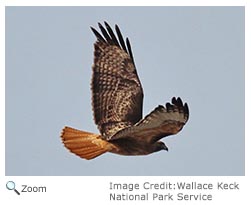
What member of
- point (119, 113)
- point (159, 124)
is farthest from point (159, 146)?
point (159, 124)

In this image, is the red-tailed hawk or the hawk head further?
the hawk head

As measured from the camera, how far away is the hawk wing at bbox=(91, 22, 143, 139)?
633cm

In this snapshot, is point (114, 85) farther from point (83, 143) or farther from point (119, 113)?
point (83, 143)

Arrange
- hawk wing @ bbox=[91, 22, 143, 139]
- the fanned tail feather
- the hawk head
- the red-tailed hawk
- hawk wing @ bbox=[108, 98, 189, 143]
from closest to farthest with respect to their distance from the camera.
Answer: hawk wing @ bbox=[108, 98, 189, 143] → the red-tailed hawk → the fanned tail feather → the hawk head → hawk wing @ bbox=[91, 22, 143, 139]

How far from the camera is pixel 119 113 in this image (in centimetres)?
638

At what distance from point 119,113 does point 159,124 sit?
30.0 inches

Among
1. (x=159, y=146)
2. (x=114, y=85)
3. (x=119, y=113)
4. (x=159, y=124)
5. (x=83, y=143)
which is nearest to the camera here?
(x=159, y=124)
